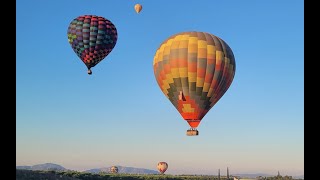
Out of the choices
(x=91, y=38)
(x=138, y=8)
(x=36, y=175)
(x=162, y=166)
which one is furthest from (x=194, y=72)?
(x=162, y=166)

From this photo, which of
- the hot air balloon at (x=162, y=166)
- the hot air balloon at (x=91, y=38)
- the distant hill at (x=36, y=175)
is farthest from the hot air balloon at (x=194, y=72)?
the hot air balloon at (x=162, y=166)

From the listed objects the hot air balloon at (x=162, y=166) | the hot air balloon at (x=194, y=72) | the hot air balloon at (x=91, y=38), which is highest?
the hot air balloon at (x=91, y=38)

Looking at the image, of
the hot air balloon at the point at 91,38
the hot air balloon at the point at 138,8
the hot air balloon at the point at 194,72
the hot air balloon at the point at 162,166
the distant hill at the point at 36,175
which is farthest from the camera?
the hot air balloon at the point at 162,166

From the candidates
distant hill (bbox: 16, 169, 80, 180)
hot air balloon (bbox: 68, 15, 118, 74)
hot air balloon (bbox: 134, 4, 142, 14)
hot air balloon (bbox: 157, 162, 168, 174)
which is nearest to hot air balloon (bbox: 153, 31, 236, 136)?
hot air balloon (bbox: 68, 15, 118, 74)

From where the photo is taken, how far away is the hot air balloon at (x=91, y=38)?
68062mm

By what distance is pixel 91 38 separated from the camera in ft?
223

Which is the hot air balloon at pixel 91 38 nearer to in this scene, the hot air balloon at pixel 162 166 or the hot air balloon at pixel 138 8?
the hot air balloon at pixel 138 8

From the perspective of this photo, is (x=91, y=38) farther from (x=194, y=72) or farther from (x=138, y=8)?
(x=194, y=72)

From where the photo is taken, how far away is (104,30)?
226ft

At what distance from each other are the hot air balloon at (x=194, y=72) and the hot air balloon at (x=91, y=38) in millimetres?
16573
